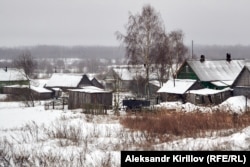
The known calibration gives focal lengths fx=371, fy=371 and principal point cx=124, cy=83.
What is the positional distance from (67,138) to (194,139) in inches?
172

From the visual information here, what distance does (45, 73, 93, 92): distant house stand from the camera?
53.1m

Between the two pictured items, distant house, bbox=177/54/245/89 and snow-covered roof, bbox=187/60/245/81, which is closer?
distant house, bbox=177/54/245/89

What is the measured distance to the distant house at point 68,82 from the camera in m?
53.1

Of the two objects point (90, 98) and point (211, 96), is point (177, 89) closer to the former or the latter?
point (211, 96)

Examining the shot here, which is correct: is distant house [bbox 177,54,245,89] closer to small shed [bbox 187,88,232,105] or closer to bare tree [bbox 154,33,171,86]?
bare tree [bbox 154,33,171,86]

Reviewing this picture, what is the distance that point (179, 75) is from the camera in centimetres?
4369

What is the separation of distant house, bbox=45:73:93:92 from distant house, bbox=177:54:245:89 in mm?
15743

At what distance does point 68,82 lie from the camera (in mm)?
53781

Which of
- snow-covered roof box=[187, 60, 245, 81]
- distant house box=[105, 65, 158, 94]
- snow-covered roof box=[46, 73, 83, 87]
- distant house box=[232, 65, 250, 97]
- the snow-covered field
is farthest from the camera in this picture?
snow-covered roof box=[46, 73, 83, 87]

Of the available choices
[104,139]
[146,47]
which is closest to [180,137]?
[104,139]

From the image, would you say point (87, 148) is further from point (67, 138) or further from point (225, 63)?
point (225, 63)

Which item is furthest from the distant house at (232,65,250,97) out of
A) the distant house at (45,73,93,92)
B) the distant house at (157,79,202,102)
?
the distant house at (45,73,93,92)

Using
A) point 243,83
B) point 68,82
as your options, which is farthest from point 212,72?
point 68,82

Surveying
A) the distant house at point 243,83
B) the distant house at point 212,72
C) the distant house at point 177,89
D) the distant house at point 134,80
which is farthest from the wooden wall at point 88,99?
the distant house at point 212,72
